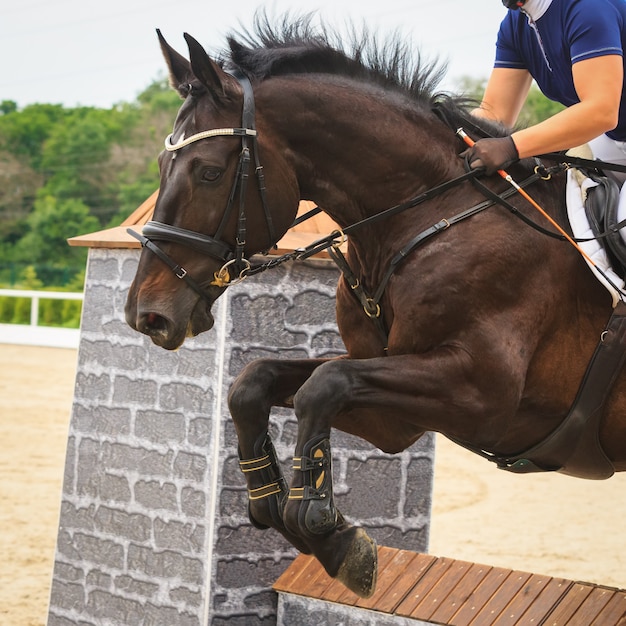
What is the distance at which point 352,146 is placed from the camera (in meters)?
3.08

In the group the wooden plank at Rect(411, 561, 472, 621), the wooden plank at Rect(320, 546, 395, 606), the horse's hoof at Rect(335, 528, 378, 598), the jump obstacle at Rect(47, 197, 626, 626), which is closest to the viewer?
the horse's hoof at Rect(335, 528, 378, 598)

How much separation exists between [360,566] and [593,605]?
1184 millimetres

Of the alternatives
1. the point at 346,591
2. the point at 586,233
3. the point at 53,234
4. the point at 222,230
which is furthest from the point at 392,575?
the point at 53,234

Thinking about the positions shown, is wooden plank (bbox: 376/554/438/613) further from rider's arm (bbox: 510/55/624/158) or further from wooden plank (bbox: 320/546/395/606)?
rider's arm (bbox: 510/55/624/158)

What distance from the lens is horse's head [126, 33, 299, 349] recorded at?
2.88 meters

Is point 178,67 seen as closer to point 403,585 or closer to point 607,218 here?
point 607,218

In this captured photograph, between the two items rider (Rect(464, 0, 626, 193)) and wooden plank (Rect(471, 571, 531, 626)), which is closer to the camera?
rider (Rect(464, 0, 626, 193))

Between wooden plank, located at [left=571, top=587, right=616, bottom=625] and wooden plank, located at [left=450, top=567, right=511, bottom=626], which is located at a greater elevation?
wooden plank, located at [left=571, top=587, right=616, bottom=625]

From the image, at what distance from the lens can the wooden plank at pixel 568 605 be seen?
3662 millimetres

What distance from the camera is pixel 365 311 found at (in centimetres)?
316

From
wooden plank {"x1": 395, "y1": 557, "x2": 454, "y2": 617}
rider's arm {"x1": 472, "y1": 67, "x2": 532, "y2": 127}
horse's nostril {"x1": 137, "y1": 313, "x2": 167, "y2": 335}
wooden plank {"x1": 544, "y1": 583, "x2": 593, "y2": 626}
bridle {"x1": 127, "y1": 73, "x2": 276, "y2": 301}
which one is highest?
rider's arm {"x1": 472, "y1": 67, "x2": 532, "y2": 127}

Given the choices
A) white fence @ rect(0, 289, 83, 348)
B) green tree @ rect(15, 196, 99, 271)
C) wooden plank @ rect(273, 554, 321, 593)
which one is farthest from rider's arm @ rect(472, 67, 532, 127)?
green tree @ rect(15, 196, 99, 271)

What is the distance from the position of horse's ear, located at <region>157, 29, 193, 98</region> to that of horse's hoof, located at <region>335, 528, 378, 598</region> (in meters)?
1.47

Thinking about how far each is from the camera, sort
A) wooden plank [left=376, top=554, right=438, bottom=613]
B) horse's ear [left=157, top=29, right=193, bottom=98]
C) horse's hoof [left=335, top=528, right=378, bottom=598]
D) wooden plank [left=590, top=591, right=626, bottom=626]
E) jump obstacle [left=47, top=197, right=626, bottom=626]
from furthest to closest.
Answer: jump obstacle [left=47, top=197, right=626, bottom=626]
wooden plank [left=376, top=554, right=438, bottom=613]
wooden plank [left=590, top=591, right=626, bottom=626]
horse's ear [left=157, top=29, right=193, bottom=98]
horse's hoof [left=335, top=528, right=378, bottom=598]
